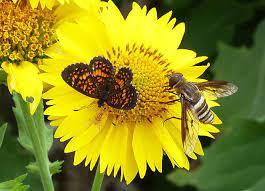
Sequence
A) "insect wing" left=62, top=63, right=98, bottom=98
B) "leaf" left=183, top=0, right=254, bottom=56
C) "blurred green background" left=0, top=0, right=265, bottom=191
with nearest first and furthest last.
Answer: "insect wing" left=62, top=63, right=98, bottom=98, "blurred green background" left=0, top=0, right=265, bottom=191, "leaf" left=183, top=0, right=254, bottom=56

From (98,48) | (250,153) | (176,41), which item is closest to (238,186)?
(250,153)

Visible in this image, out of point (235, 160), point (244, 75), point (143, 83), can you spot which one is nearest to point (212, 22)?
point (244, 75)

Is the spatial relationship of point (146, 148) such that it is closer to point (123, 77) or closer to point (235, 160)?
point (123, 77)

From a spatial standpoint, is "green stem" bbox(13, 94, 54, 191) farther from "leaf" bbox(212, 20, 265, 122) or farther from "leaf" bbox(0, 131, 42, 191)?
"leaf" bbox(212, 20, 265, 122)

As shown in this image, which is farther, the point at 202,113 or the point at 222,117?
Answer: the point at 222,117

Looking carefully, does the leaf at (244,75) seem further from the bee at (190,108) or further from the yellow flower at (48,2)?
the yellow flower at (48,2)

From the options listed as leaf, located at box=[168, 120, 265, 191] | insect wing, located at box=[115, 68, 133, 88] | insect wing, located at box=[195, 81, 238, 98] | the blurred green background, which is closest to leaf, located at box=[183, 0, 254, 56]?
the blurred green background
